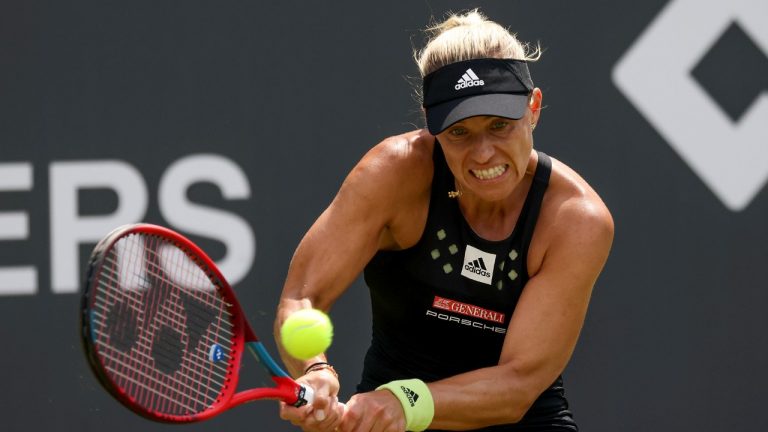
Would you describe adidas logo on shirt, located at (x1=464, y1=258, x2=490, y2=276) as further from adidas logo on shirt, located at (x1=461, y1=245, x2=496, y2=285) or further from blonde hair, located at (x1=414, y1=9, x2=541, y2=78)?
blonde hair, located at (x1=414, y1=9, x2=541, y2=78)

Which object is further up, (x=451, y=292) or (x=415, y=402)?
(x=451, y=292)

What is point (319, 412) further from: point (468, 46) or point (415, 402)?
point (468, 46)

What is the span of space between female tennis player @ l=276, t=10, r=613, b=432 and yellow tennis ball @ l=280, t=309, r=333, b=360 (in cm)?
11

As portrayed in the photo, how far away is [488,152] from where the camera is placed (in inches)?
108

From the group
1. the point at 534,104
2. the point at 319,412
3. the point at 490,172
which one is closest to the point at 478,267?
the point at 490,172

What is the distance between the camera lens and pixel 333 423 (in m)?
2.57

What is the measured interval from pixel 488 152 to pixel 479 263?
1.16 ft

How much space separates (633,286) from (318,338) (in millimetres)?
1963

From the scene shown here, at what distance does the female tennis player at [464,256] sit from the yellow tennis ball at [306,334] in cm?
11

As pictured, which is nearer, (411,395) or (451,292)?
(411,395)

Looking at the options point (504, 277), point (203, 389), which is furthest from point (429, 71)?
point (203, 389)

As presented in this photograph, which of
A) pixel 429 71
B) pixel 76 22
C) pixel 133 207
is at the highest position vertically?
pixel 76 22

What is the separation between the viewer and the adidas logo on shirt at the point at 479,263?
9.82 ft

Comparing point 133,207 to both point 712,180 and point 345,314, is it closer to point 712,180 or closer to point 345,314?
point 345,314
